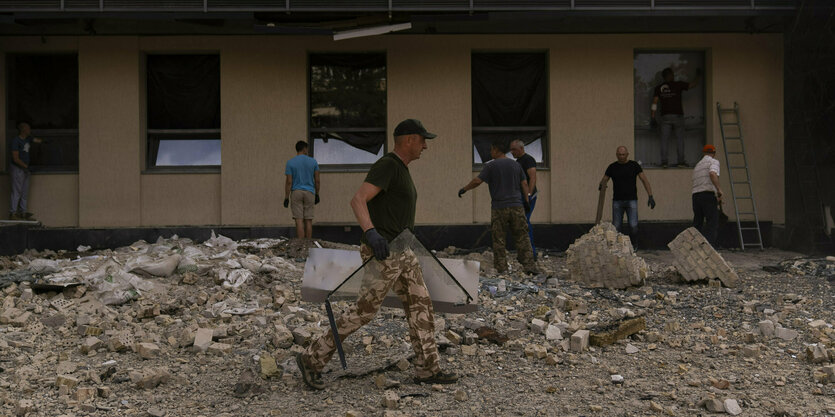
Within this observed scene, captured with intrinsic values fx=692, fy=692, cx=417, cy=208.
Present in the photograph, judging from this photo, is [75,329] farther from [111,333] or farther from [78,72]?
[78,72]

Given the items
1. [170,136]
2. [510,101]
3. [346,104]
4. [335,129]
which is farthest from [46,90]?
[510,101]

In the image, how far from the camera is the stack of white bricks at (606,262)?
29.2ft

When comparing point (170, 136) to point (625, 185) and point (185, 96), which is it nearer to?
point (185, 96)

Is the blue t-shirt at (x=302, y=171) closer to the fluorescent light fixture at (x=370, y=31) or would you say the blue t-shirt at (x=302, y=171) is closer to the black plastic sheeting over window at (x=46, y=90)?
the fluorescent light fixture at (x=370, y=31)

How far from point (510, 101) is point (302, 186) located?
4.44 m

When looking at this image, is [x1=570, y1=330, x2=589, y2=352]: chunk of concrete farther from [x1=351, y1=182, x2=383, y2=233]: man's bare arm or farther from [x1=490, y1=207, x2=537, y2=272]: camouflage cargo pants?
[x1=490, y1=207, x2=537, y2=272]: camouflage cargo pants

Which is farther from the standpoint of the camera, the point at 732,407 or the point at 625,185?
the point at 625,185

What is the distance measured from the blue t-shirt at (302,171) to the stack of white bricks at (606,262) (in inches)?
180

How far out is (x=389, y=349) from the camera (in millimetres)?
6227

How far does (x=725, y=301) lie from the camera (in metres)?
8.17

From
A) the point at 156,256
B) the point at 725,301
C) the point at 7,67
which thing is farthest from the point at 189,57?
the point at 725,301

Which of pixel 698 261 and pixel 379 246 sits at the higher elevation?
pixel 379 246

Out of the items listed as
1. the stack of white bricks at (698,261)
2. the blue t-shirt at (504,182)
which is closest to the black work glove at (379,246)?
the blue t-shirt at (504,182)

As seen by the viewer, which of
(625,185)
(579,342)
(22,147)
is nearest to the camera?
(579,342)
